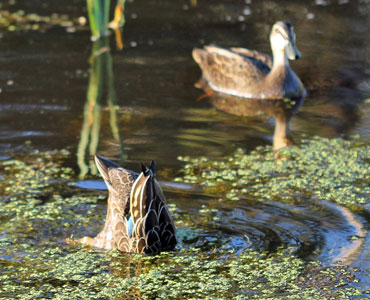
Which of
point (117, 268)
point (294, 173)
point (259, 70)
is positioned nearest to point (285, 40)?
point (259, 70)

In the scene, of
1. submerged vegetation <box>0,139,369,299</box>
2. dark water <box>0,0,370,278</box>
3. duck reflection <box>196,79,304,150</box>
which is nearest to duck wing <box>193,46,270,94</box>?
duck reflection <box>196,79,304,150</box>

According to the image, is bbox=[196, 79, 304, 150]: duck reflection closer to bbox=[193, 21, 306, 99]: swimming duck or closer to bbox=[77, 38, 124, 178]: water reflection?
bbox=[193, 21, 306, 99]: swimming duck

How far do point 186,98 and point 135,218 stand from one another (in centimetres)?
423

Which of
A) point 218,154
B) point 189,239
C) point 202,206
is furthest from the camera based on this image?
point 218,154

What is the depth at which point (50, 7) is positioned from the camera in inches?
539

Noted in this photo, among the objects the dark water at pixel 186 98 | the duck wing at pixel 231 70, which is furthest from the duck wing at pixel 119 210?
the duck wing at pixel 231 70

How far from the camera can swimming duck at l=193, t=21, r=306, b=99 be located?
30.7ft

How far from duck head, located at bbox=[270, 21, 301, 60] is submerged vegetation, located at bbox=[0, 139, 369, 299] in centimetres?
326

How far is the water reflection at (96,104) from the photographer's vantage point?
7555 millimetres

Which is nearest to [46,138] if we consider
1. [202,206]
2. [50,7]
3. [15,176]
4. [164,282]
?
[15,176]

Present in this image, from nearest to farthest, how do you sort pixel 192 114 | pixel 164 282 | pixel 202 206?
pixel 164 282
pixel 202 206
pixel 192 114

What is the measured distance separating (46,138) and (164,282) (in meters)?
3.41

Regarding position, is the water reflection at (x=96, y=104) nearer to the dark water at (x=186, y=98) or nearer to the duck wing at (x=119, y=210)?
the dark water at (x=186, y=98)

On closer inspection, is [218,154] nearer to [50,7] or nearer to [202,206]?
[202,206]
